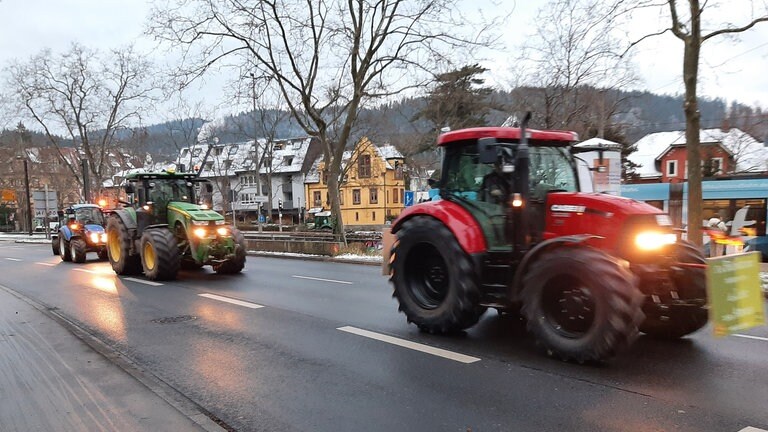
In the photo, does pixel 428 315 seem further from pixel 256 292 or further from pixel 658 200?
pixel 658 200


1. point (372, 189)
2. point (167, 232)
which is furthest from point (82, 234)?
point (372, 189)

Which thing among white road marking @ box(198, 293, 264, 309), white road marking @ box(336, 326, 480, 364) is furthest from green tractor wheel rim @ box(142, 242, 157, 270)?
white road marking @ box(336, 326, 480, 364)

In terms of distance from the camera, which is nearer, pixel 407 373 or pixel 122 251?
pixel 407 373

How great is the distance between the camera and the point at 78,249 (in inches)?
736

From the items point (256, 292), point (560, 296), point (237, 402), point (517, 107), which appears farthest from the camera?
point (517, 107)

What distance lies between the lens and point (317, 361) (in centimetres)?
573

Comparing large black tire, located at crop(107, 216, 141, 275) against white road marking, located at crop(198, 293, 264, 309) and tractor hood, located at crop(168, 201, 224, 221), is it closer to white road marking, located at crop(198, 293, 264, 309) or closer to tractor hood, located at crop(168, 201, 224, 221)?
tractor hood, located at crop(168, 201, 224, 221)

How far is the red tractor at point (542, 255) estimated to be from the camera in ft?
16.6

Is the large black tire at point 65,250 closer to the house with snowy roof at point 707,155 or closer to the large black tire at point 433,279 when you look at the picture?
the large black tire at point 433,279

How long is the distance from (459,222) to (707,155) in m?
35.9

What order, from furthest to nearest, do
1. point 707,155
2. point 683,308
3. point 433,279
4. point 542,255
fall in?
point 707,155 < point 433,279 < point 683,308 < point 542,255

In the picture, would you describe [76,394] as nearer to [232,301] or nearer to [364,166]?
[232,301]

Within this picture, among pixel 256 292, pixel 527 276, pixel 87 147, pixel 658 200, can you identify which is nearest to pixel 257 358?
pixel 527 276

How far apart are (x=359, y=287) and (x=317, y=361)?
5.41m
